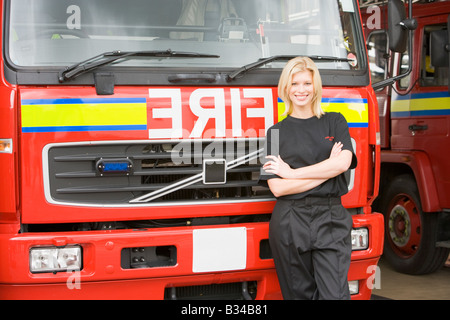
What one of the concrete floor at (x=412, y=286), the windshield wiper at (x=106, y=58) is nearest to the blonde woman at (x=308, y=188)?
the windshield wiper at (x=106, y=58)

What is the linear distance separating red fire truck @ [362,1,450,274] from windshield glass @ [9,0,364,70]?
70.5 inches

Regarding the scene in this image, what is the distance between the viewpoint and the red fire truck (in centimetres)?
623

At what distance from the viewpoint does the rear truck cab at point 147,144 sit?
367 cm

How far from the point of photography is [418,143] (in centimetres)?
647

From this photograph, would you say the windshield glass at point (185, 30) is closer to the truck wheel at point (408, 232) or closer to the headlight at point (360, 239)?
the headlight at point (360, 239)

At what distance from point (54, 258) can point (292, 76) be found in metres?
1.64

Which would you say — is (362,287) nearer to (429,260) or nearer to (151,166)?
(151,166)

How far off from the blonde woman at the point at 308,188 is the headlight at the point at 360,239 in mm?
309

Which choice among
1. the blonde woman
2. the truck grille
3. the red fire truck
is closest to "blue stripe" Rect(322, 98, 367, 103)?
the blonde woman

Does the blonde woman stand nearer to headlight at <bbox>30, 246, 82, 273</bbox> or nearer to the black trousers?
the black trousers

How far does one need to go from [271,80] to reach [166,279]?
130 centimetres

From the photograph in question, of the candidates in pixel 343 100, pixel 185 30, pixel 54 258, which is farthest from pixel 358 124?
pixel 54 258

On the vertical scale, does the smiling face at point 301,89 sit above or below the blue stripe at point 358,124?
above

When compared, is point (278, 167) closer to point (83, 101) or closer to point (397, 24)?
point (83, 101)
